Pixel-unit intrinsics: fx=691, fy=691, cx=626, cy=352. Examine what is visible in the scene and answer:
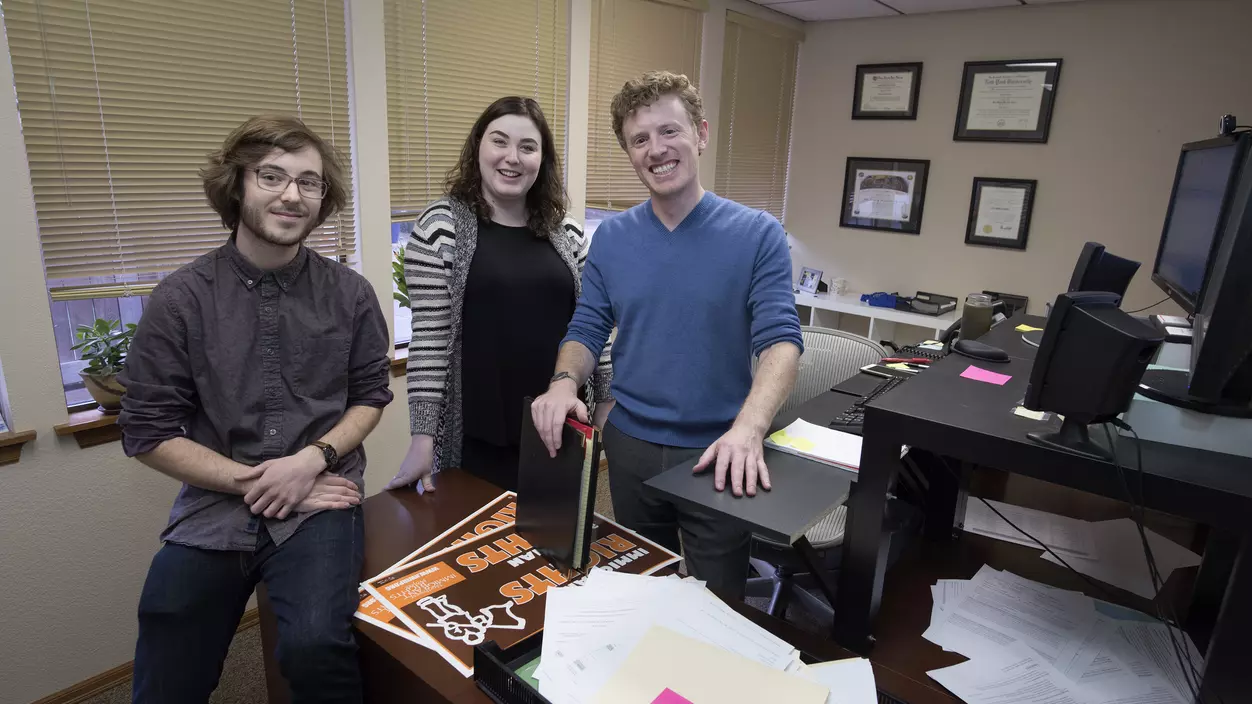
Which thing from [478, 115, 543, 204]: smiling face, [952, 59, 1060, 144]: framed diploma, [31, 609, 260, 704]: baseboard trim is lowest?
[31, 609, 260, 704]: baseboard trim

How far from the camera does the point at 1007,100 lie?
388cm

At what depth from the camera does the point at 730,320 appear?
55.8 inches

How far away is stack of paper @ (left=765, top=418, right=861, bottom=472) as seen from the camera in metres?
1.25

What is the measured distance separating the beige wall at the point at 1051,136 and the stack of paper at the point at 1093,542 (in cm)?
278

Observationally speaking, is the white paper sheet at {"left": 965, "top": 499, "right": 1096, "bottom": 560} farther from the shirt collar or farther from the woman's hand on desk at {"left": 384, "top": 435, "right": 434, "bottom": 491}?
the shirt collar

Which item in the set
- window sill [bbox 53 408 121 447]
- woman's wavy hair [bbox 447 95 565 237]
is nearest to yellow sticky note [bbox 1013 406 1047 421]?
woman's wavy hair [bbox 447 95 565 237]

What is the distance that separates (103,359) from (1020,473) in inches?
91.1

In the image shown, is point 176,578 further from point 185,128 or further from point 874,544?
point 185,128

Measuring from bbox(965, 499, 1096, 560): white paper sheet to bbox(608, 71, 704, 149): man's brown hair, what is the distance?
1.06 metres

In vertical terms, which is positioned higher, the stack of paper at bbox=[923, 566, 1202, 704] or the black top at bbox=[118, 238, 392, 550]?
the black top at bbox=[118, 238, 392, 550]

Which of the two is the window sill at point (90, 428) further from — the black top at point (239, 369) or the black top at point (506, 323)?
the black top at point (506, 323)

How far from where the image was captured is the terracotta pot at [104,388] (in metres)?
1.97

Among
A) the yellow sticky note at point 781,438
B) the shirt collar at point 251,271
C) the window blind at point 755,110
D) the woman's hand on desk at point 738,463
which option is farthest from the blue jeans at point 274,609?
the window blind at point 755,110

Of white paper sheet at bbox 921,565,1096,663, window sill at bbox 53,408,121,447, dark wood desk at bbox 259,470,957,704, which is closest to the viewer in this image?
dark wood desk at bbox 259,470,957,704
